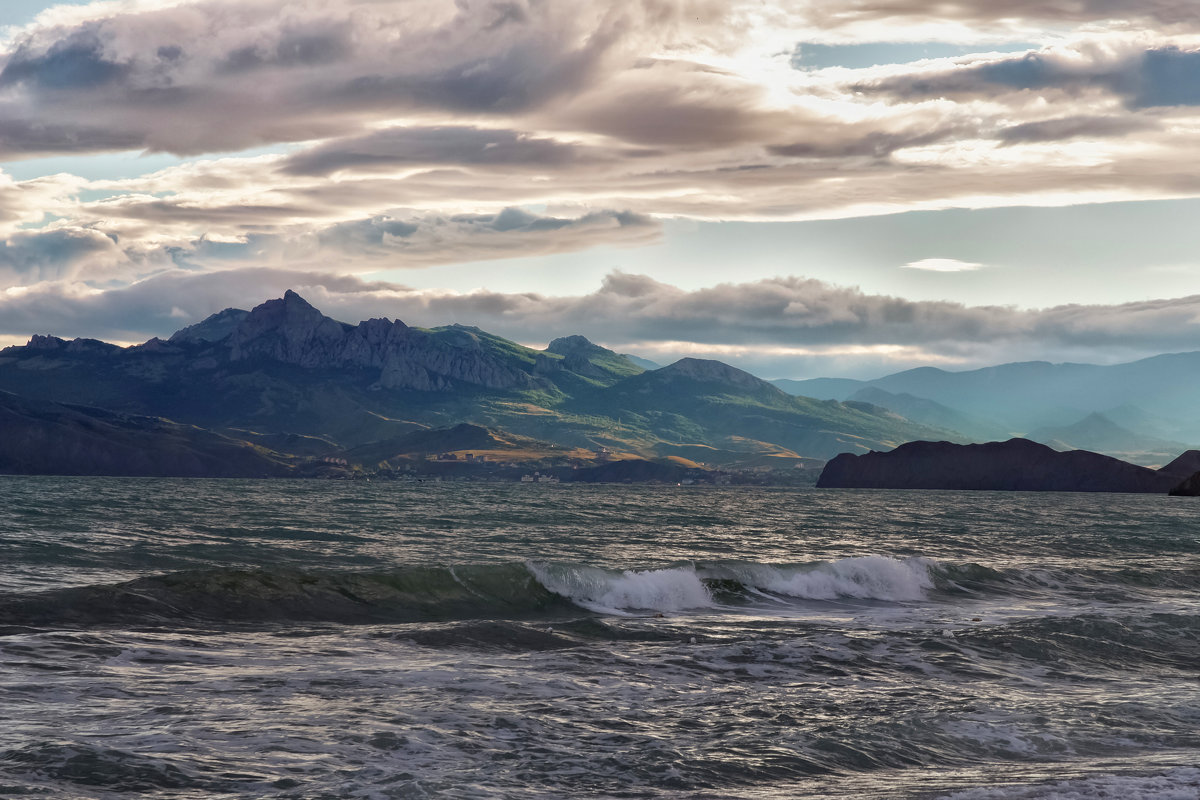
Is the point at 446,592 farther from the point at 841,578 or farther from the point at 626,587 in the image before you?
the point at 841,578

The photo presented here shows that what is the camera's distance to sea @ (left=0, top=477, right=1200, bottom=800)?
1634 centimetres

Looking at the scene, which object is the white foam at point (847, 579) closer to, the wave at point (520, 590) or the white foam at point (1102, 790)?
the wave at point (520, 590)

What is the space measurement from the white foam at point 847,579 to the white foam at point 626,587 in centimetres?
448

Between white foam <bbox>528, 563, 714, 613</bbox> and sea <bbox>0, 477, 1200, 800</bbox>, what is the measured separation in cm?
15

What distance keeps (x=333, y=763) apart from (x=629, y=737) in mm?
5830

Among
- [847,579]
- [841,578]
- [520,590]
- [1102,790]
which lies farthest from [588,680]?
[847,579]

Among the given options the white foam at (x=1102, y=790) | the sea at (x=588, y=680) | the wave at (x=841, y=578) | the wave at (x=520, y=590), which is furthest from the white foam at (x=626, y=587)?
the white foam at (x=1102, y=790)

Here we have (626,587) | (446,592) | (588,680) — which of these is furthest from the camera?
(626,587)

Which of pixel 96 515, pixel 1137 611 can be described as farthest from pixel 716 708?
pixel 96 515

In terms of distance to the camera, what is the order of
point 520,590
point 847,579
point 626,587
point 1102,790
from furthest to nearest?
point 847,579 < point 626,587 < point 520,590 < point 1102,790

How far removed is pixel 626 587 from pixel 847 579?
13.4 meters

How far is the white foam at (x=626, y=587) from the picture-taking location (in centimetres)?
4128

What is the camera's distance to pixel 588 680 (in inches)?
965

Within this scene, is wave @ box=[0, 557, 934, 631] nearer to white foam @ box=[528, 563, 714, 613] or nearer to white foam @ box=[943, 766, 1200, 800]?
white foam @ box=[528, 563, 714, 613]
